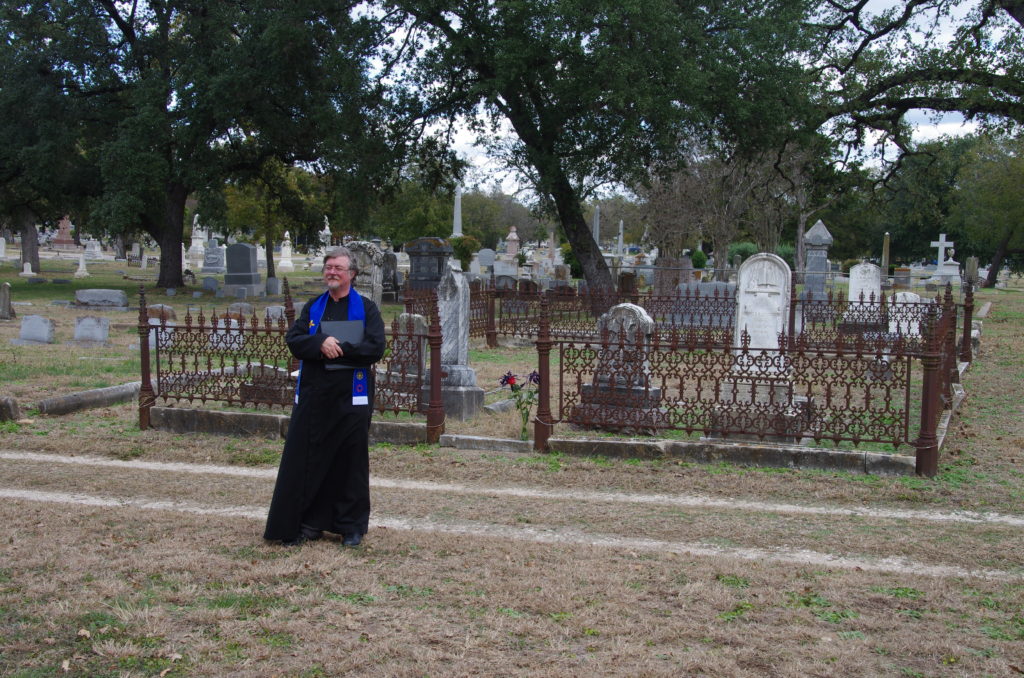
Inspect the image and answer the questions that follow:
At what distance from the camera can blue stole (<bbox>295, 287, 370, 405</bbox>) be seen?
17.8ft

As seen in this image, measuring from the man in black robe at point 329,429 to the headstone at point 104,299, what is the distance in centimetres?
1846

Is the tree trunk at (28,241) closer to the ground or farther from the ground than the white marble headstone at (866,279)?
farther from the ground

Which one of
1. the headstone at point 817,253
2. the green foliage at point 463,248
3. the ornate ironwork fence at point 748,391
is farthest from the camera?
the green foliage at point 463,248

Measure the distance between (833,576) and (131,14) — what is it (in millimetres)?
29296

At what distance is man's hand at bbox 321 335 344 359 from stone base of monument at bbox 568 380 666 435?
3.65m

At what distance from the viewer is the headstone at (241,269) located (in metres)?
28.6

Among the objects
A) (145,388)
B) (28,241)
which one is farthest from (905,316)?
(28,241)

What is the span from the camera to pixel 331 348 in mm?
5258

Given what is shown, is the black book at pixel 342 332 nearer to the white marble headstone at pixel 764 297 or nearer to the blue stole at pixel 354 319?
the blue stole at pixel 354 319

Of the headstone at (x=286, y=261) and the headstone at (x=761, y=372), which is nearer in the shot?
the headstone at (x=761, y=372)

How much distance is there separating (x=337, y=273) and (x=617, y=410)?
13.2ft

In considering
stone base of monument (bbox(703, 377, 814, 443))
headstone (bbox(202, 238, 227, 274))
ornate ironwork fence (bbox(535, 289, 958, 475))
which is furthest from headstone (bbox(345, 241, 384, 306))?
headstone (bbox(202, 238, 227, 274))

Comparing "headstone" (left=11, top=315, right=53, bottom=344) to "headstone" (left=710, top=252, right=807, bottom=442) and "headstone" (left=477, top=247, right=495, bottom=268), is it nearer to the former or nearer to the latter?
"headstone" (left=710, top=252, right=807, bottom=442)

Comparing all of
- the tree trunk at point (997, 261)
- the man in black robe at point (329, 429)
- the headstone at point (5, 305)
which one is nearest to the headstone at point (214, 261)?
the headstone at point (5, 305)
